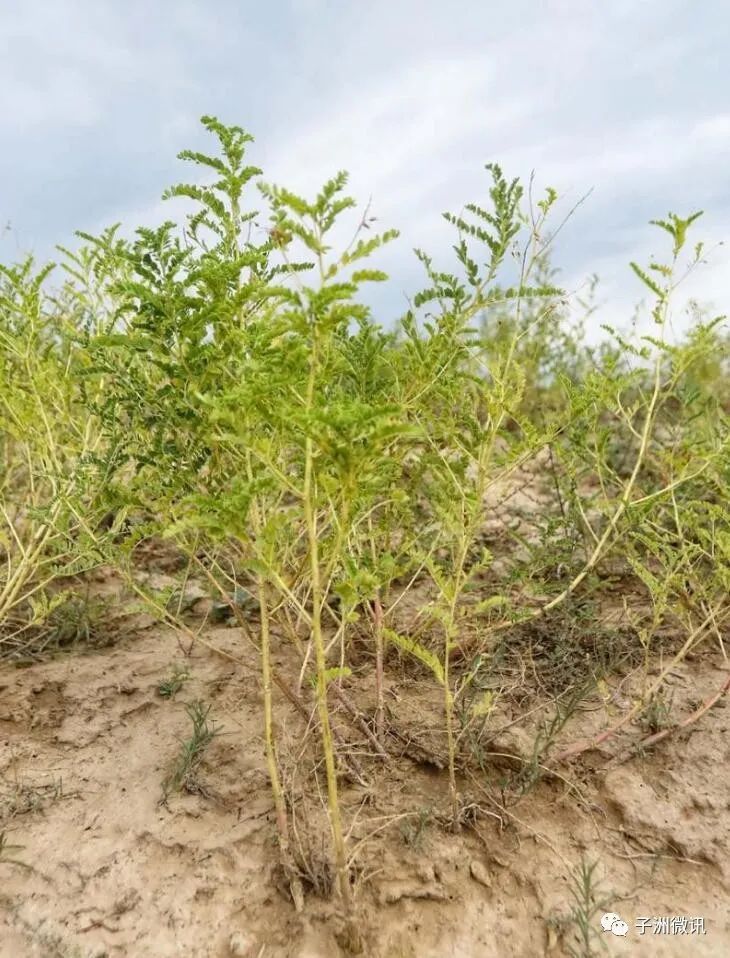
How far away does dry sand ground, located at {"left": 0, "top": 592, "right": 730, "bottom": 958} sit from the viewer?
1.91 m

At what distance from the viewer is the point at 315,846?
2.04 m

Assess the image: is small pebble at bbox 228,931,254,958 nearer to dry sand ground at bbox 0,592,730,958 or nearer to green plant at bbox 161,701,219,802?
dry sand ground at bbox 0,592,730,958

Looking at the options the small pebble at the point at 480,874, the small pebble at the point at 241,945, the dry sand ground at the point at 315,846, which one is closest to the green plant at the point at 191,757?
the dry sand ground at the point at 315,846

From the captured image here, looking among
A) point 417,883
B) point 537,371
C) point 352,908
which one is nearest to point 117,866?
point 352,908

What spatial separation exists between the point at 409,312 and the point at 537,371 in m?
2.99

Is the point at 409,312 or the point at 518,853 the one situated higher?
the point at 409,312

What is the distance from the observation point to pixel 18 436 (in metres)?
2.59

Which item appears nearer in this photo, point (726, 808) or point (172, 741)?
point (726, 808)

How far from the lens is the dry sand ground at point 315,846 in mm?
1908

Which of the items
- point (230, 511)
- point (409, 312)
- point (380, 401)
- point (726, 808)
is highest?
point (409, 312)

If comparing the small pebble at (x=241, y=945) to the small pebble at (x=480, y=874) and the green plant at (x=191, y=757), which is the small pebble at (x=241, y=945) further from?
the small pebble at (x=480, y=874)

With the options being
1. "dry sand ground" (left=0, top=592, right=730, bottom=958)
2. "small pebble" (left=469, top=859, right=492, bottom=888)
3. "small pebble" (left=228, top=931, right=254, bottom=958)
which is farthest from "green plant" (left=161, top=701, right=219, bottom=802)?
"small pebble" (left=469, top=859, right=492, bottom=888)

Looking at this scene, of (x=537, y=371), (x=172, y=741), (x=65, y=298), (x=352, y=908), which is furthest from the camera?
(x=537, y=371)

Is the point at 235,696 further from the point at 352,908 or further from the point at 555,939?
the point at 555,939
